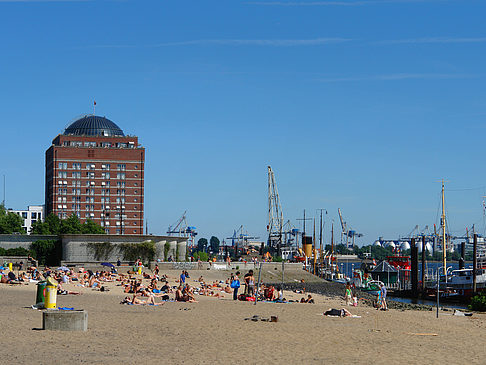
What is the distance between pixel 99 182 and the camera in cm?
17900

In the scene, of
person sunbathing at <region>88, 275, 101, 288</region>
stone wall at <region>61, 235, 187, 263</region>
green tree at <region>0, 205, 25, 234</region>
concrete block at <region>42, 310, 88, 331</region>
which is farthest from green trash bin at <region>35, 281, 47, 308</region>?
green tree at <region>0, 205, 25, 234</region>

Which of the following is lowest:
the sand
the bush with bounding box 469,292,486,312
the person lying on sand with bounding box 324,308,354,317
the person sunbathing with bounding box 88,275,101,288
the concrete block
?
the bush with bounding box 469,292,486,312

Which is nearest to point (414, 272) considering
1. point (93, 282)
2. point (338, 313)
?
point (93, 282)

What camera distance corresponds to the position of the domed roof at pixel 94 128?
18562cm

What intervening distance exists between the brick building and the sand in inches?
5419

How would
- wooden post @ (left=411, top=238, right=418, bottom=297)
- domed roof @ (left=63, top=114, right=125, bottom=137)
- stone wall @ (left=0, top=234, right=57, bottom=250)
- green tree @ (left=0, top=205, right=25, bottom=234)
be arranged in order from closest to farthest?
wooden post @ (left=411, top=238, right=418, bottom=297), stone wall @ (left=0, top=234, right=57, bottom=250), green tree @ (left=0, top=205, right=25, bottom=234), domed roof @ (left=63, top=114, right=125, bottom=137)

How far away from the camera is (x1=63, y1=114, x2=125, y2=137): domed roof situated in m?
186

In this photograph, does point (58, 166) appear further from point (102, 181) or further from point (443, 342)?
point (443, 342)

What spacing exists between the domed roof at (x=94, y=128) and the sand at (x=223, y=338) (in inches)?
5783

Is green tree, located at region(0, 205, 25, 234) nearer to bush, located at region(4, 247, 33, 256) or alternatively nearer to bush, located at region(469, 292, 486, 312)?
bush, located at region(4, 247, 33, 256)

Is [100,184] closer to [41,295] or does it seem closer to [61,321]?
[41,295]

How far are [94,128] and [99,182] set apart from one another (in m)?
16.2

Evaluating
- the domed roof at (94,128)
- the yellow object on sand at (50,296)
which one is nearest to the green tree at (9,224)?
the domed roof at (94,128)

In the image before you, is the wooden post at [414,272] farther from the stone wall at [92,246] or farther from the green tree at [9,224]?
the green tree at [9,224]
